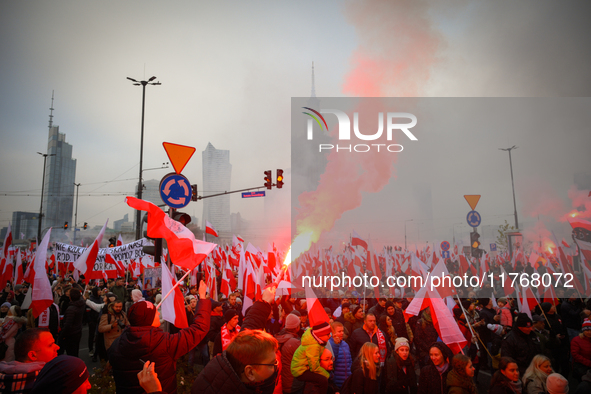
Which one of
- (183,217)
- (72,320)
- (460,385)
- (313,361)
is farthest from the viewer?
(72,320)

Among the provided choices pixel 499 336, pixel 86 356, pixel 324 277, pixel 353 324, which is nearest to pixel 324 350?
pixel 353 324

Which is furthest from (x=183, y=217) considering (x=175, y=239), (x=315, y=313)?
(x=315, y=313)

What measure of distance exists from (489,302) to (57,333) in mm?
9434

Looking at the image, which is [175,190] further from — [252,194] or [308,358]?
[252,194]

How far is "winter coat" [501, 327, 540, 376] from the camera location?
5.82m

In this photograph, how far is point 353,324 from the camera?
760 cm

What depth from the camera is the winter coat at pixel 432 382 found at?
448 cm

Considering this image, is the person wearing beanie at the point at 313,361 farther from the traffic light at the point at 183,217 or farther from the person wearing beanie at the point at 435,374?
the traffic light at the point at 183,217

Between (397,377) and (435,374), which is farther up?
(435,374)

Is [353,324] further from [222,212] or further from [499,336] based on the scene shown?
[222,212]

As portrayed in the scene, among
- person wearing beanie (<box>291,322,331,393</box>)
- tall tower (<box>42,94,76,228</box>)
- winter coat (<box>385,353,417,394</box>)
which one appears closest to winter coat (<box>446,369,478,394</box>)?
winter coat (<box>385,353,417,394</box>)

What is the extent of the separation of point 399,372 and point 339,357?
0.88 m

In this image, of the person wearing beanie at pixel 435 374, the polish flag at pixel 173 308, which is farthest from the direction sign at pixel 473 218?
the polish flag at pixel 173 308

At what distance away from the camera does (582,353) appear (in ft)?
19.3
